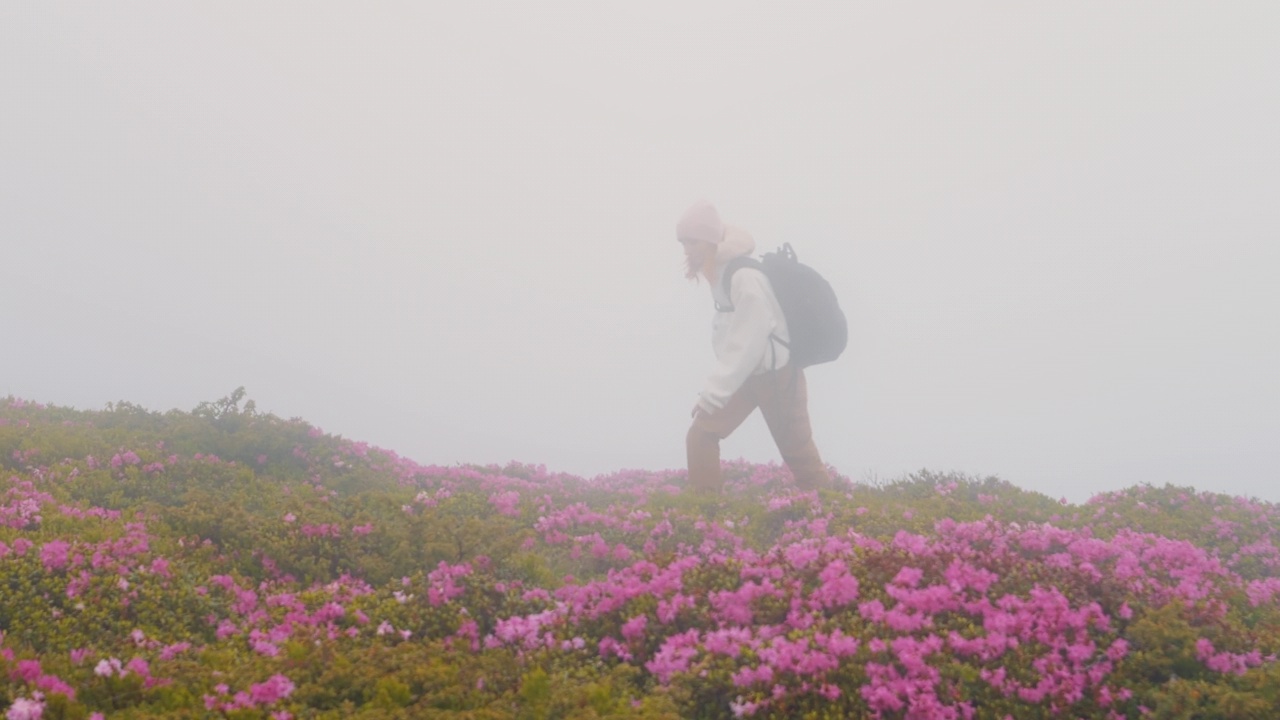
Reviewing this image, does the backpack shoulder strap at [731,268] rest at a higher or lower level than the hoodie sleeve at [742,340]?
higher

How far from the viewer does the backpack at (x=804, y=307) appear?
12.7m

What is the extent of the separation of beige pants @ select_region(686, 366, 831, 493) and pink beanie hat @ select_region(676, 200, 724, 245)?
2269mm

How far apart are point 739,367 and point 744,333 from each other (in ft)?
1.67

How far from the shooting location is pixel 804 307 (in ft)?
41.5

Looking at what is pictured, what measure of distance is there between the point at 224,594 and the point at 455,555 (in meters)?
1.89

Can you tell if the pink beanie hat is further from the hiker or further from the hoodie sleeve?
the hoodie sleeve

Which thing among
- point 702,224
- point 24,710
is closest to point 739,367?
point 702,224

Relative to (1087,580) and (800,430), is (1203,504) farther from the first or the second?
(1087,580)

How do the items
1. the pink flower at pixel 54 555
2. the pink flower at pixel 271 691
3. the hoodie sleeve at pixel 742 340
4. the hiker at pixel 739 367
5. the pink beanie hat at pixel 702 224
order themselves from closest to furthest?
the pink flower at pixel 271 691, the pink flower at pixel 54 555, the hoodie sleeve at pixel 742 340, the hiker at pixel 739 367, the pink beanie hat at pixel 702 224

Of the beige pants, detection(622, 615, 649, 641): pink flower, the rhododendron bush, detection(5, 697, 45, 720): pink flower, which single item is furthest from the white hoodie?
detection(5, 697, 45, 720): pink flower

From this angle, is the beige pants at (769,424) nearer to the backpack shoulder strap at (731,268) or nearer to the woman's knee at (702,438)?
the woman's knee at (702,438)

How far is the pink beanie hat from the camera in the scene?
1315 cm

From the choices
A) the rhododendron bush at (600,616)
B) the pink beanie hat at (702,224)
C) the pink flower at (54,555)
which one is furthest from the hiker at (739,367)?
the pink flower at (54,555)

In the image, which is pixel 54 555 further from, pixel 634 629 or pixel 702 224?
pixel 702 224
